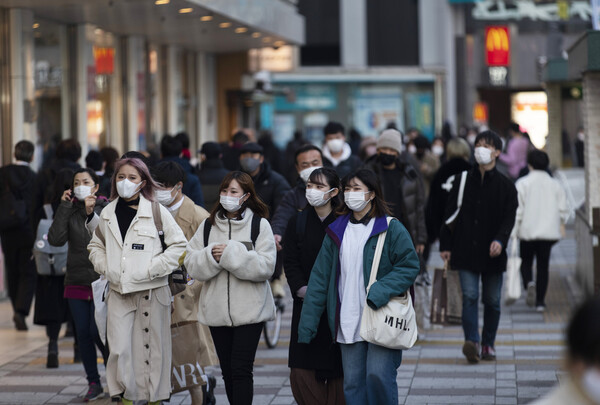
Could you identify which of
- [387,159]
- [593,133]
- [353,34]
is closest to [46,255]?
[387,159]

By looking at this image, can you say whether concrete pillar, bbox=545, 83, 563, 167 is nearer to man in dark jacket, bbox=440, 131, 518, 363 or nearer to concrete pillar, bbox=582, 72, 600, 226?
concrete pillar, bbox=582, 72, 600, 226

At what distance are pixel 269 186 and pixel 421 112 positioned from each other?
Result: 97.0ft

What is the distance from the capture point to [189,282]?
25.8ft

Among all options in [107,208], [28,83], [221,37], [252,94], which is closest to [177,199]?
[107,208]

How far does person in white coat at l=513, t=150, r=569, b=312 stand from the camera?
12.8 metres

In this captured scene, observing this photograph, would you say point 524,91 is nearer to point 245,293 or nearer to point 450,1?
point 450,1

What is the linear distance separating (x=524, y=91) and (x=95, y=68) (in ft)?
125

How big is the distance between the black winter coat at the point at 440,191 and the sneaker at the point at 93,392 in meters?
4.39

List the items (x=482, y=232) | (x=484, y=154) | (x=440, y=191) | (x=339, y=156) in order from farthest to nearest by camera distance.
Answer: (x=339, y=156), (x=440, y=191), (x=482, y=232), (x=484, y=154)

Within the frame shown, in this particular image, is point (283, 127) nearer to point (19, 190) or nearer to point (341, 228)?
point (19, 190)

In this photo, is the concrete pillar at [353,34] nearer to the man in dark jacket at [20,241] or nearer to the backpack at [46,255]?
the man in dark jacket at [20,241]

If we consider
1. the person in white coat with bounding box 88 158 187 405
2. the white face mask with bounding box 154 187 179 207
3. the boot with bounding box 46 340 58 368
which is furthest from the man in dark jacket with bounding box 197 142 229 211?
the person in white coat with bounding box 88 158 187 405

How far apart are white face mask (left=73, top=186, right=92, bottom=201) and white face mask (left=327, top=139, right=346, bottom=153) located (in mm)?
4069

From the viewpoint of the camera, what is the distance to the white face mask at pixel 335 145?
39.8 feet
